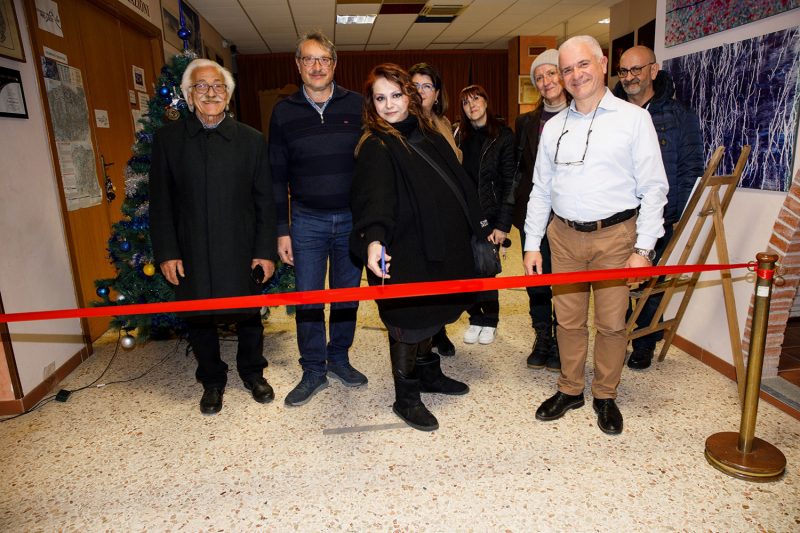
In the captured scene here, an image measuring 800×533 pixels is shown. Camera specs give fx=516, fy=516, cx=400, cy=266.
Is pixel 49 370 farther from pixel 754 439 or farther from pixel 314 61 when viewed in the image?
pixel 754 439

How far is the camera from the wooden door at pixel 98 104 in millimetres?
3363

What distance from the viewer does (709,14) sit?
277cm

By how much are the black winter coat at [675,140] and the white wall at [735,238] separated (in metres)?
0.30

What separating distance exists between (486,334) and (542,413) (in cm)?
100

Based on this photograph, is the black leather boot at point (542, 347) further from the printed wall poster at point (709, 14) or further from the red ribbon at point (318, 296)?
the printed wall poster at point (709, 14)

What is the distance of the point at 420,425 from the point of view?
232cm

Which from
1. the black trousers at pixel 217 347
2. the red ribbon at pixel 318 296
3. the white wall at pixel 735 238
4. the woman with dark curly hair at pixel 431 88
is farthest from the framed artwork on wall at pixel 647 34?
the black trousers at pixel 217 347

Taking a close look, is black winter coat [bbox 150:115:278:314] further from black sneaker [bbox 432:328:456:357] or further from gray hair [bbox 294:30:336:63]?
black sneaker [bbox 432:328:456:357]

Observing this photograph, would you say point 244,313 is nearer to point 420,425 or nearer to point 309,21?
point 420,425

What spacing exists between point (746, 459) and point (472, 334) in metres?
1.67

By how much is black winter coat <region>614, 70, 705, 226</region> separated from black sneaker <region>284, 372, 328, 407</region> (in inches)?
78.7

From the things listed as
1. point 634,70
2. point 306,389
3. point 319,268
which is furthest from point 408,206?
point 634,70

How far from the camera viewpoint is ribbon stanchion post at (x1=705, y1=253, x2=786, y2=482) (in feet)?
6.10

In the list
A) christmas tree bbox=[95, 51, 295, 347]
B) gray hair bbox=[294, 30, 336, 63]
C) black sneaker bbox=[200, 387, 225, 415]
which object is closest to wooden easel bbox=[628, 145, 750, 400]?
gray hair bbox=[294, 30, 336, 63]
